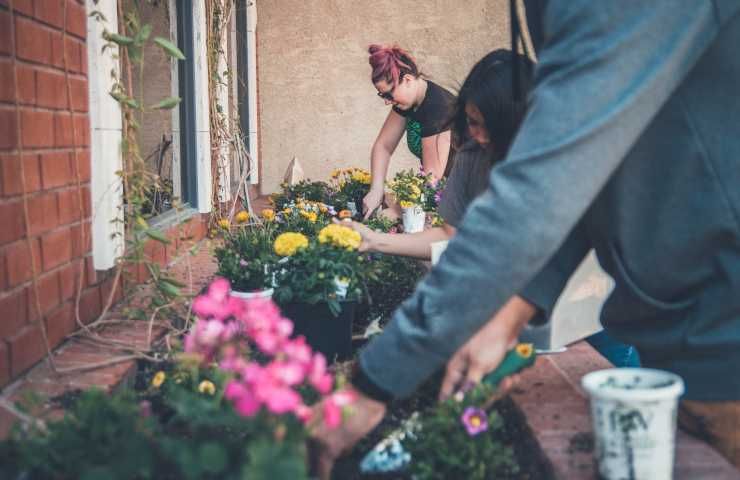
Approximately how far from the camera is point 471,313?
4.06ft

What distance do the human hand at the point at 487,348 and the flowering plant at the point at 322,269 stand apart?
3.50 feet

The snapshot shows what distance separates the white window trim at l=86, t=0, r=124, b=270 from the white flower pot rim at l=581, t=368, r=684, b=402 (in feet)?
5.98

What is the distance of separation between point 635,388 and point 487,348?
0.29 meters

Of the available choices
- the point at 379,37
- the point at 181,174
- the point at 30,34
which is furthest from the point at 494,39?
the point at 30,34

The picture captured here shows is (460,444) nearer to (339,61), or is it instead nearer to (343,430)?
(343,430)

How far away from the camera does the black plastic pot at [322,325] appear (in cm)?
277

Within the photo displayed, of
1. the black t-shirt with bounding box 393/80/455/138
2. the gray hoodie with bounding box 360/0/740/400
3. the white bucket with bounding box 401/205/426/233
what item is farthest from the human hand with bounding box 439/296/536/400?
the black t-shirt with bounding box 393/80/455/138

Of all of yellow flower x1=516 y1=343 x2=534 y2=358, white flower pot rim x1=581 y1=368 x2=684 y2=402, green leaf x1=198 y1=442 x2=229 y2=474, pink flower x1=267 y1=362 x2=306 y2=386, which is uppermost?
pink flower x1=267 y1=362 x2=306 y2=386

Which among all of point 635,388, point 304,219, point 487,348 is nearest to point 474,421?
point 487,348

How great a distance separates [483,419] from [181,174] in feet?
11.6

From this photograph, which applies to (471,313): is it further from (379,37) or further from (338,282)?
(379,37)

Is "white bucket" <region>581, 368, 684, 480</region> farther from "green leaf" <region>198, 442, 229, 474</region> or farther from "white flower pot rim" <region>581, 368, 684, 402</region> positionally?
"green leaf" <region>198, 442, 229, 474</region>

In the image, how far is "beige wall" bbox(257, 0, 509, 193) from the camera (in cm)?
864

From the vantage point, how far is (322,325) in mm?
2783
